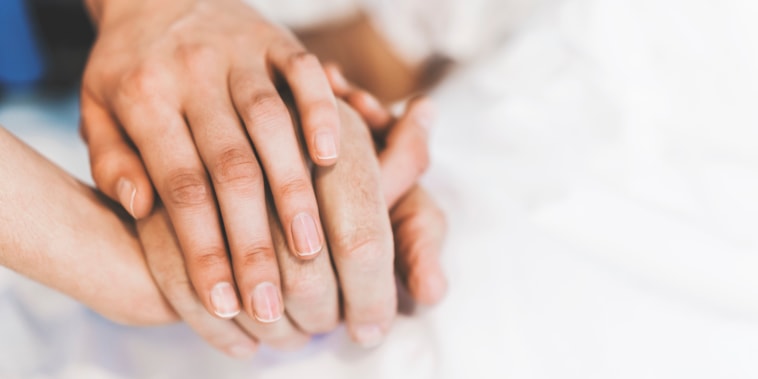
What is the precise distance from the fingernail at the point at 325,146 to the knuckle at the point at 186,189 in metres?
0.11

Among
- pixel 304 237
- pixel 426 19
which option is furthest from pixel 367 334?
pixel 426 19

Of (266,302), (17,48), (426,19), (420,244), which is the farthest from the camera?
(426,19)

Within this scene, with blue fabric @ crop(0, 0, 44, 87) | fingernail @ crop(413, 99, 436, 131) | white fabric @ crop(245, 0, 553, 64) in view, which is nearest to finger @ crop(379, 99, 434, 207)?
fingernail @ crop(413, 99, 436, 131)

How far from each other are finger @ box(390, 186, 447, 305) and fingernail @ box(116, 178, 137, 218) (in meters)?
0.26

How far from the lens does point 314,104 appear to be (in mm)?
590

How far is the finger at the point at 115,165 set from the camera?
1.98 feet

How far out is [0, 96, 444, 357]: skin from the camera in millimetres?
562

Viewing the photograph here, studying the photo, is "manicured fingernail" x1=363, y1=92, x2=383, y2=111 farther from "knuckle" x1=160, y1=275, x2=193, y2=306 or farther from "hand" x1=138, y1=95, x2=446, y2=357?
"knuckle" x1=160, y1=275, x2=193, y2=306

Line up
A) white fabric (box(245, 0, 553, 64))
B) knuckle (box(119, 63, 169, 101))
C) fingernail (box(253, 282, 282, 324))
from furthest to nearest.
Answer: white fabric (box(245, 0, 553, 64)) < knuckle (box(119, 63, 169, 101)) < fingernail (box(253, 282, 282, 324))

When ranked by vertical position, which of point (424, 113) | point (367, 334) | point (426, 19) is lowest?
point (426, 19)

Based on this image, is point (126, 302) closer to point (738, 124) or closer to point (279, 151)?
point (279, 151)

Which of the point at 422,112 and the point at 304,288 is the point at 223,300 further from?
the point at 422,112

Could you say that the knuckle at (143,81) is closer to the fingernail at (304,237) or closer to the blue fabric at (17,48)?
the fingernail at (304,237)

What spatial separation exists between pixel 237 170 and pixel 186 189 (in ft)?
0.17
